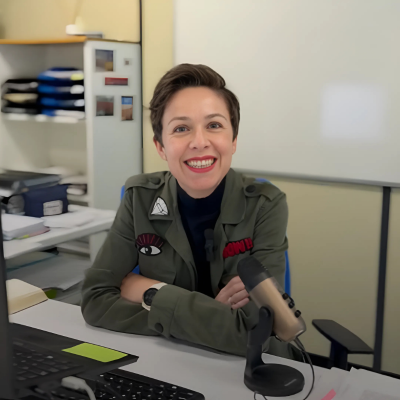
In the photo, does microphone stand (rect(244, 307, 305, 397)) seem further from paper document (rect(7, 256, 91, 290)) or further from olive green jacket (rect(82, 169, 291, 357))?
paper document (rect(7, 256, 91, 290))

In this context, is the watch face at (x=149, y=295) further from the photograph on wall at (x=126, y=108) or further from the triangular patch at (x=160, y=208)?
the photograph on wall at (x=126, y=108)

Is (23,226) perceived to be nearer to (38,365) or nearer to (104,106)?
(104,106)

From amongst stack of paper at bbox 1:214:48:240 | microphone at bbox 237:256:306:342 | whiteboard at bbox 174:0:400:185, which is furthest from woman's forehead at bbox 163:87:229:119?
whiteboard at bbox 174:0:400:185

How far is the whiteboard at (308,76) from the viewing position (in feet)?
8.00

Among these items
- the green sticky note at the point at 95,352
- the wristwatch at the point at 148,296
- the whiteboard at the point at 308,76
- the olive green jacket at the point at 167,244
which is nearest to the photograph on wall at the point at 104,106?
the whiteboard at the point at 308,76

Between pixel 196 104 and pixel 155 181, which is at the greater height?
pixel 196 104

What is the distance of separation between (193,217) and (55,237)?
2.96 ft

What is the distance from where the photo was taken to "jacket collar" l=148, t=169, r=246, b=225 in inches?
58.0

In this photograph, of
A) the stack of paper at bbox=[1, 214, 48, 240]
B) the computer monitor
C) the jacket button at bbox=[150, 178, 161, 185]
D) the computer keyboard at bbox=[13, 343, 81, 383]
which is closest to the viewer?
the computer monitor

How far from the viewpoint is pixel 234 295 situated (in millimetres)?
1338

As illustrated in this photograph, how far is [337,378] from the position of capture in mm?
1097

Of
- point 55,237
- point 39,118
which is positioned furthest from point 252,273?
point 39,118

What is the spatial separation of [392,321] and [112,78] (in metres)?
1.94

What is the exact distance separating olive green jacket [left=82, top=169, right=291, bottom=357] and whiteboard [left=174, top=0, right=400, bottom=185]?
1155 mm
